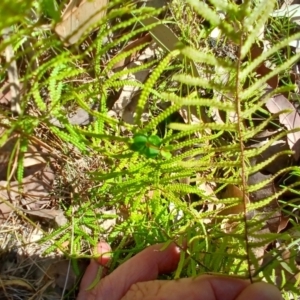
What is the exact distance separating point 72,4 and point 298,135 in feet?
3.15

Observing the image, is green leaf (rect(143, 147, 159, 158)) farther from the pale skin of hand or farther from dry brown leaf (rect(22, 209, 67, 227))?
dry brown leaf (rect(22, 209, 67, 227))

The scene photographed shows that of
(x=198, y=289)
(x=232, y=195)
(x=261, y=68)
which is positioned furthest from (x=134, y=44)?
(x=198, y=289)

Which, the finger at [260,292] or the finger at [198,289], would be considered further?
the finger at [198,289]

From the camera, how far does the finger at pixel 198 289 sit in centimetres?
125

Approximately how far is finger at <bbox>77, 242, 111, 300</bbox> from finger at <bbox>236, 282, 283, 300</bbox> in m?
0.54

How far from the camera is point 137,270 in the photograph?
4.95ft

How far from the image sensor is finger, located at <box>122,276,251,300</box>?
125cm

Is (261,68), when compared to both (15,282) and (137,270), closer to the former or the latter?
(137,270)

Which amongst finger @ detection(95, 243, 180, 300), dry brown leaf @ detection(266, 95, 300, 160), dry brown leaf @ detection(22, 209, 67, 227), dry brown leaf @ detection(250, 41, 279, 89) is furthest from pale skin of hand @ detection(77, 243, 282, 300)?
dry brown leaf @ detection(250, 41, 279, 89)

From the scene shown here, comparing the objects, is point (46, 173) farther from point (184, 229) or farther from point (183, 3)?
point (183, 3)

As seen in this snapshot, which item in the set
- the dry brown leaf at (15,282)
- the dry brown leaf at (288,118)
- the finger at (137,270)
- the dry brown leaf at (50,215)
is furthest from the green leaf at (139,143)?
the dry brown leaf at (288,118)

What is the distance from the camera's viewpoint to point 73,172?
5.48 feet

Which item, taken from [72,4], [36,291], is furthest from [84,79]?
[36,291]

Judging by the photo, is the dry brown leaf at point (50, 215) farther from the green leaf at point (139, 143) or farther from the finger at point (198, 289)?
the green leaf at point (139, 143)
